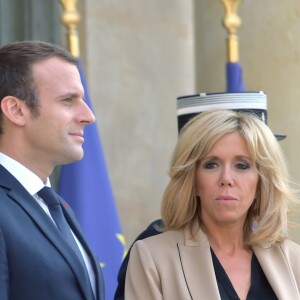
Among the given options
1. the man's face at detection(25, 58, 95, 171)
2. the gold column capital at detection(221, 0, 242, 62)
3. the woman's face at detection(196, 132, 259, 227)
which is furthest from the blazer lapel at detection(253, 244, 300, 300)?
the gold column capital at detection(221, 0, 242, 62)

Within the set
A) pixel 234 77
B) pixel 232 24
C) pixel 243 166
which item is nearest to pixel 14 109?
pixel 243 166

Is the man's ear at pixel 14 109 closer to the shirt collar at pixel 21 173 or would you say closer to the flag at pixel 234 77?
the shirt collar at pixel 21 173

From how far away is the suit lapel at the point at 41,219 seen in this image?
2990 millimetres

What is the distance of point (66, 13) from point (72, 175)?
0.91 metres

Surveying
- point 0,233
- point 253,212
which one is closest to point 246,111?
point 253,212

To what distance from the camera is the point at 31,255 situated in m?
2.90

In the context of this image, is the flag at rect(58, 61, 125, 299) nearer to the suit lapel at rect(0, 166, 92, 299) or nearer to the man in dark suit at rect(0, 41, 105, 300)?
the man in dark suit at rect(0, 41, 105, 300)

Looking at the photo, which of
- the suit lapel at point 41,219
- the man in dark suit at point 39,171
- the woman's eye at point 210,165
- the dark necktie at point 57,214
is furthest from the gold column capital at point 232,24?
the suit lapel at point 41,219

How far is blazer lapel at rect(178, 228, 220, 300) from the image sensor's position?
3.30 m

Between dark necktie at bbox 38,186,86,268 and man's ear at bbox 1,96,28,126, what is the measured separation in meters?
0.23

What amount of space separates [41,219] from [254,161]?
86 cm

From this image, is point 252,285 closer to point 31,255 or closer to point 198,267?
point 198,267

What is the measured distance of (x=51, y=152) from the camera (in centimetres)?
312

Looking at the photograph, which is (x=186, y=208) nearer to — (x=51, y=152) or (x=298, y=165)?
(x=51, y=152)
